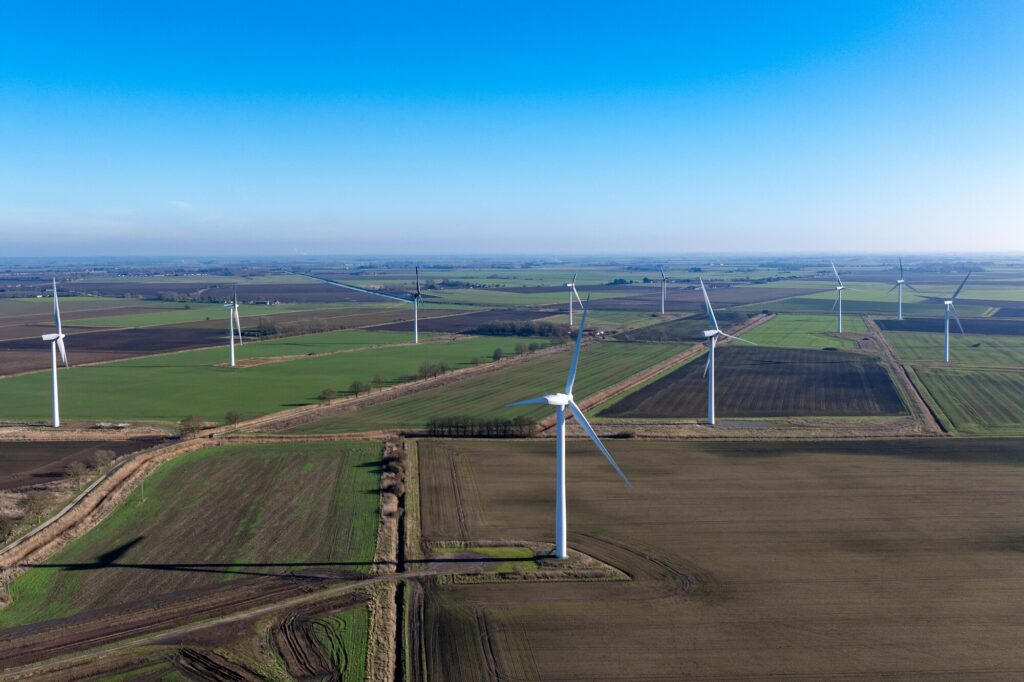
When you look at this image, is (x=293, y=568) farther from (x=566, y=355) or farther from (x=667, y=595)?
(x=566, y=355)

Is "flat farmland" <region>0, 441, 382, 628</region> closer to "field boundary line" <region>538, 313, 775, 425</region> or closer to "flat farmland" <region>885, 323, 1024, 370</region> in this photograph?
"field boundary line" <region>538, 313, 775, 425</region>

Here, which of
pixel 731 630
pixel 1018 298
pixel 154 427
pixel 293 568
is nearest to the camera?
pixel 731 630

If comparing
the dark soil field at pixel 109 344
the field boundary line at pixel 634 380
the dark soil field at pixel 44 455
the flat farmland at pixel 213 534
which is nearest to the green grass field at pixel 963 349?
the field boundary line at pixel 634 380

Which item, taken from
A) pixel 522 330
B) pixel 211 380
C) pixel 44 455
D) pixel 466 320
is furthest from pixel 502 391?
pixel 466 320

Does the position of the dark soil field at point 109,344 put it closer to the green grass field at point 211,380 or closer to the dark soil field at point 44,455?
the green grass field at point 211,380

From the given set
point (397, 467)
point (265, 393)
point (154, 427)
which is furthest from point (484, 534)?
point (265, 393)

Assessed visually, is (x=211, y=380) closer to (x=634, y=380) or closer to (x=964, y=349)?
(x=634, y=380)

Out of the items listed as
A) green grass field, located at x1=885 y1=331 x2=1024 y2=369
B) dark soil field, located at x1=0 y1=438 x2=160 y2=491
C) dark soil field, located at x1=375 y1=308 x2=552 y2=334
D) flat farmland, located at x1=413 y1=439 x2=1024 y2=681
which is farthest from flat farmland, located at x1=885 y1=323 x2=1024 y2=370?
dark soil field, located at x1=0 y1=438 x2=160 y2=491
